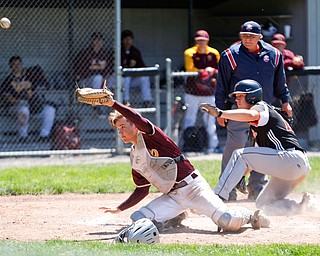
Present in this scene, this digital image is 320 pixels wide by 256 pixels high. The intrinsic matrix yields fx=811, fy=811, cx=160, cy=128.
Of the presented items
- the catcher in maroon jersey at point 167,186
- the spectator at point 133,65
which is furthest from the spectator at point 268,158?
the spectator at point 133,65

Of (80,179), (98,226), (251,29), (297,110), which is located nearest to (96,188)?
(80,179)

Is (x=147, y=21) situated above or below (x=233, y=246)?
above

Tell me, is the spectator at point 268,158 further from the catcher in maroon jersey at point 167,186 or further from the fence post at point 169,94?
the fence post at point 169,94

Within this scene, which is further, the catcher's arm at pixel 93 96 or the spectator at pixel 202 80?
the spectator at pixel 202 80

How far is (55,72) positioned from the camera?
47.3 feet

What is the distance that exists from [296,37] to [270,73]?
6522 millimetres

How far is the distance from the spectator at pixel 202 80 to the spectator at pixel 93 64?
1430 millimetres

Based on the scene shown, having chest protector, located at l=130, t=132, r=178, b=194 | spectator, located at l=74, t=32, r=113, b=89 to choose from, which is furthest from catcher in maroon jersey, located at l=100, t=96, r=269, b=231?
spectator, located at l=74, t=32, r=113, b=89

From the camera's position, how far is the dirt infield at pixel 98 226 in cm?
681

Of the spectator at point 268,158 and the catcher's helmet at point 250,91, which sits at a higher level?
the catcher's helmet at point 250,91

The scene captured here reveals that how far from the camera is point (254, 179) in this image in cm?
937

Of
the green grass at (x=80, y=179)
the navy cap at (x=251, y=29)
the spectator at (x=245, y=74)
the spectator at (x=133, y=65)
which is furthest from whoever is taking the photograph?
the spectator at (x=133, y=65)

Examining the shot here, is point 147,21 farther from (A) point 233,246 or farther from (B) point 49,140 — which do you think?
(A) point 233,246

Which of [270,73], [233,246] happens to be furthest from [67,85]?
[233,246]
